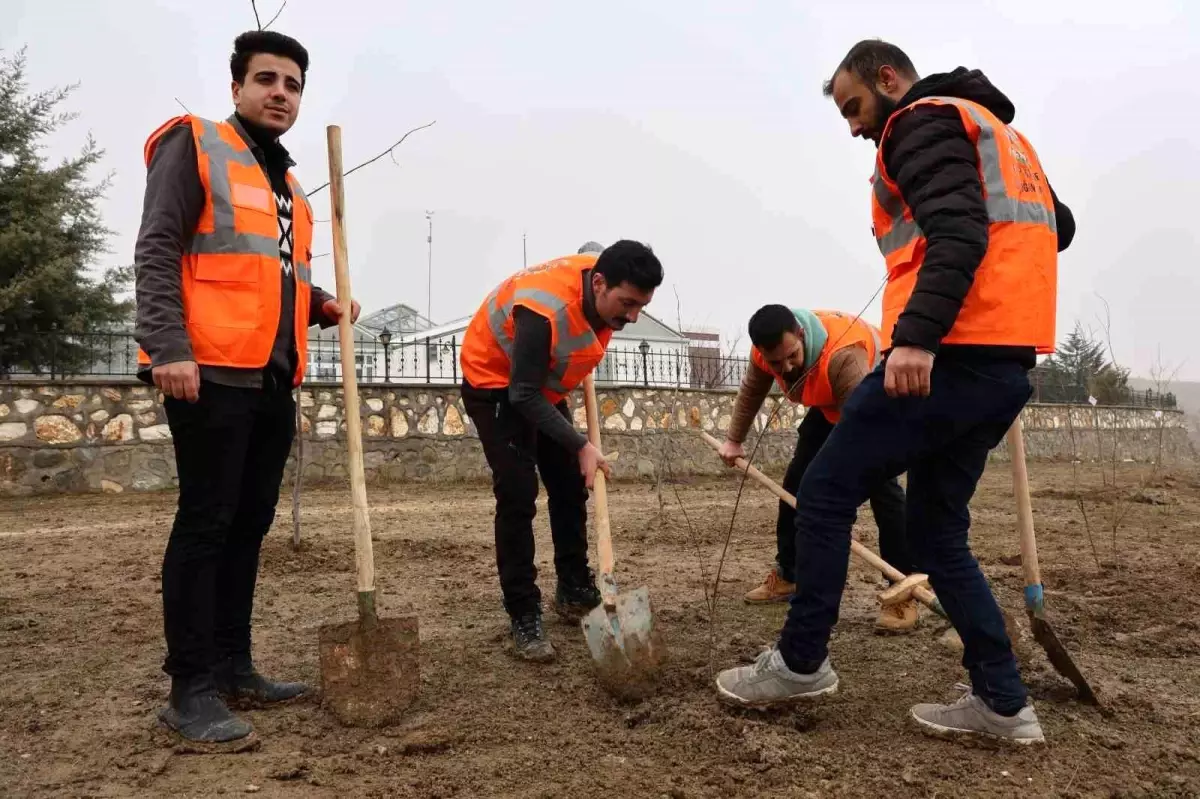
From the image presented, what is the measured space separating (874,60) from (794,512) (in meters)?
2.16

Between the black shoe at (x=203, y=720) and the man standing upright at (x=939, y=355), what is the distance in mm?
1318

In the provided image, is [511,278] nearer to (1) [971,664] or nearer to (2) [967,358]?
(2) [967,358]

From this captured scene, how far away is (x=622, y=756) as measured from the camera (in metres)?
2.09

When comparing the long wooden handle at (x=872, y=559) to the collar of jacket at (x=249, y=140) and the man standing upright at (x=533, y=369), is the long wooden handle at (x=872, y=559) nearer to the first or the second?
the man standing upright at (x=533, y=369)

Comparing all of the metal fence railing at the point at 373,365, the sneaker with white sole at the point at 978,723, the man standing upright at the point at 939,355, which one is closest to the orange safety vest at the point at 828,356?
the man standing upright at the point at 939,355

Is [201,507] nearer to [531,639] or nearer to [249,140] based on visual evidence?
[249,140]

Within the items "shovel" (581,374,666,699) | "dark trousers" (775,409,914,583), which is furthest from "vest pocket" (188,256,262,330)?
"dark trousers" (775,409,914,583)

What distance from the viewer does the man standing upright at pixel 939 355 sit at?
1.93m

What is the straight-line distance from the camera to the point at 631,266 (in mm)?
2807

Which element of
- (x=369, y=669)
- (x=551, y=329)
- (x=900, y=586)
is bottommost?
(x=369, y=669)

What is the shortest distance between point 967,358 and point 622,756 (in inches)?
52.0

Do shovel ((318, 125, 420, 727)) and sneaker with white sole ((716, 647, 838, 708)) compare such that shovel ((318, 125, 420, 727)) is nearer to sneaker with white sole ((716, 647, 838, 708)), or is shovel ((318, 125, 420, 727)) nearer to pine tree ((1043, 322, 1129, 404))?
sneaker with white sole ((716, 647, 838, 708))

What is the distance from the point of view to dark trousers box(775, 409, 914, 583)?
3439 mm

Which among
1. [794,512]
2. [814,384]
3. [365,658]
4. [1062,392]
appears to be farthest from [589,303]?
[1062,392]
